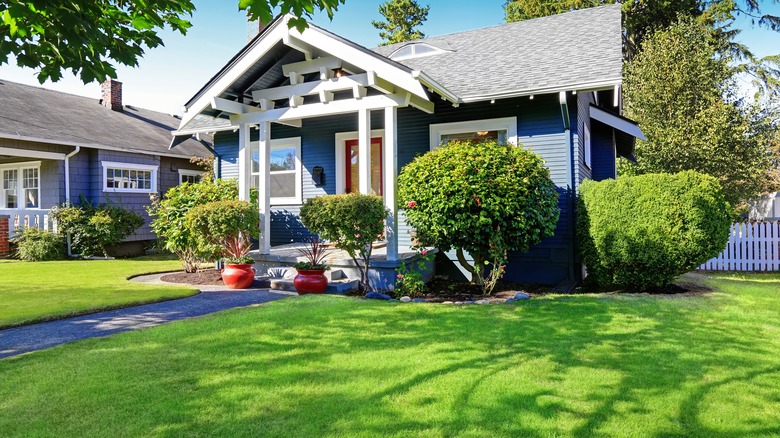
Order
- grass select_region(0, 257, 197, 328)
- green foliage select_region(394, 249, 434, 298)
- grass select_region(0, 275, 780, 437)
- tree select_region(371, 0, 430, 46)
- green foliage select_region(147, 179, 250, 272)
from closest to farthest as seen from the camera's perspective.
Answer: grass select_region(0, 275, 780, 437), grass select_region(0, 257, 197, 328), green foliage select_region(394, 249, 434, 298), green foliage select_region(147, 179, 250, 272), tree select_region(371, 0, 430, 46)

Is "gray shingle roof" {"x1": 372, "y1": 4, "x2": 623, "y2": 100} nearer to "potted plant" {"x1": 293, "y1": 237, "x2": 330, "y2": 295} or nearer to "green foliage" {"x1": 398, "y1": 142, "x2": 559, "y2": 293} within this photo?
"green foliage" {"x1": 398, "y1": 142, "x2": 559, "y2": 293}

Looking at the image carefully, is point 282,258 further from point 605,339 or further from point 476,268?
point 605,339

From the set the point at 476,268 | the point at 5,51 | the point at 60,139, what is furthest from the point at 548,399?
the point at 60,139

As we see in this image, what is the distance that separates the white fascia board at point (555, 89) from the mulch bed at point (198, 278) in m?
5.83

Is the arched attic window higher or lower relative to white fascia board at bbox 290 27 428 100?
higher

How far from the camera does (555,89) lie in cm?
840

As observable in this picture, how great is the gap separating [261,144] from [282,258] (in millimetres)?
2233

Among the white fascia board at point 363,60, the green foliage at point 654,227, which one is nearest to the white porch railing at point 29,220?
the white fascia board at point 363,60

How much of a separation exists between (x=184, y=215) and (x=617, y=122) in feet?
30.5

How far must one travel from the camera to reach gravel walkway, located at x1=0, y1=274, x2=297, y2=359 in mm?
4754

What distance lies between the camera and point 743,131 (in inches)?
593

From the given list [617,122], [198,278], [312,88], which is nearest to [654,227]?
[617,122]

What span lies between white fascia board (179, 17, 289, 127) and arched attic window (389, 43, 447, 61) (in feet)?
15.1

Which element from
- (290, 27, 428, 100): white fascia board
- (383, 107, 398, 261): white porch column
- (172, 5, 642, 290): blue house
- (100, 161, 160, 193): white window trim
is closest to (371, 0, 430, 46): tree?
(100, 161, 160, 193): white window trim
